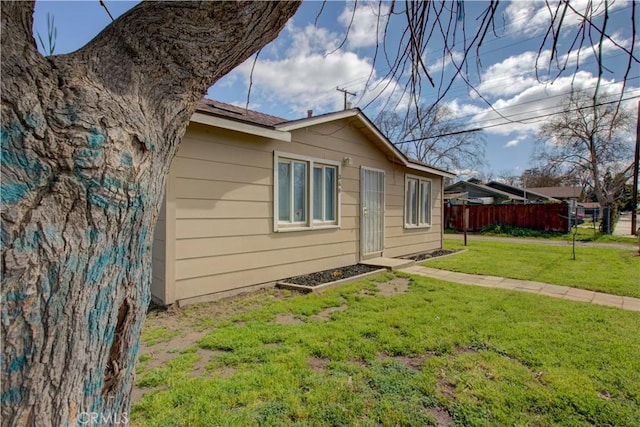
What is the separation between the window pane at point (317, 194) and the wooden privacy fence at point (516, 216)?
37.0 ft

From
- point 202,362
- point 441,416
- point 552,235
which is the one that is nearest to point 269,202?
point 202,362

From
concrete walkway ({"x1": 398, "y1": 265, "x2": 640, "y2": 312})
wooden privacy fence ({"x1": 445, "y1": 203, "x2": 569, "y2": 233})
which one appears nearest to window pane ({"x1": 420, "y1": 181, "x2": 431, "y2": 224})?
concrete walkway ({"x1": 398, "y1": 265, "x2": 640, "y2": 312})

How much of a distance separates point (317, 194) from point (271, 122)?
1.66 meters

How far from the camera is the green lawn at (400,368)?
7.10 feet

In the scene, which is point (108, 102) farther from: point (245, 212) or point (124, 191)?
point (245, 212)

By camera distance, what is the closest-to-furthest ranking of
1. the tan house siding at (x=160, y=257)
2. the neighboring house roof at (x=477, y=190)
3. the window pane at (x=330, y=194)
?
the tan house siding at (x=160, y=257)
the window pane at (x=330, y=194)
the neighboring house roof at (x=477, y=190)

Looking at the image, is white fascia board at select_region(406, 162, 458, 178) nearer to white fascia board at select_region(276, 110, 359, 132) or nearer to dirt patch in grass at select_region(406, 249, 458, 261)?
dirt patch in grass at select_region(406, 249, 458, 261)

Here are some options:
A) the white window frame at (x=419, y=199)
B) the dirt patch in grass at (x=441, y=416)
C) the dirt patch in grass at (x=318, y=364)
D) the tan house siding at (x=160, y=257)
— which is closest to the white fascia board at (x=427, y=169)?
the white window frame at (x=419, y=199)

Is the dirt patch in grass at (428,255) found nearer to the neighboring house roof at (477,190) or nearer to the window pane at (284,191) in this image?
the window pane at (284,191)

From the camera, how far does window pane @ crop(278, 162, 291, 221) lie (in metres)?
5.83

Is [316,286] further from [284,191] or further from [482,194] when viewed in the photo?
[482,194]

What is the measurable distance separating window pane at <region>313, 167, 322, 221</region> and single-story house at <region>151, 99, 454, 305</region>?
0.02 metres

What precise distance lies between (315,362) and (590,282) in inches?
238

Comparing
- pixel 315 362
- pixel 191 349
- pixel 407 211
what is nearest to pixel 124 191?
pixel 315 362
